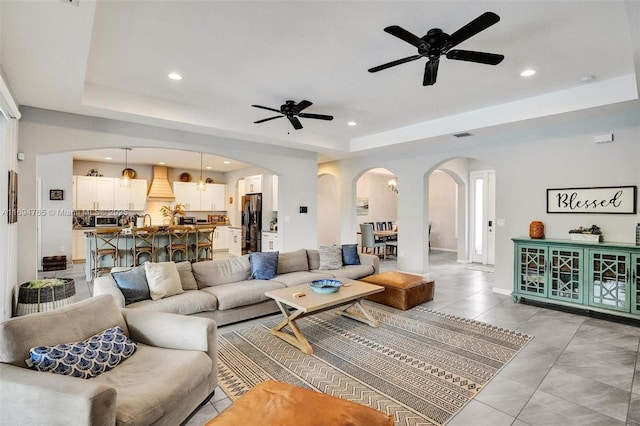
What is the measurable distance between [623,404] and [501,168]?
12.6 ft

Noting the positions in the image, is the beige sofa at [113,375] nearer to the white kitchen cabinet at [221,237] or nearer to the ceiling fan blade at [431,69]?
the ceiling fan blade at [431,69]

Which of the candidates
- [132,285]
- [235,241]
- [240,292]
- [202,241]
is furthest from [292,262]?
[235,241]

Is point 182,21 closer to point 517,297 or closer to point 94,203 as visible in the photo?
point 517,297

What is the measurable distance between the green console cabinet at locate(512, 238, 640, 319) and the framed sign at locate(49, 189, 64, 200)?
934 cm

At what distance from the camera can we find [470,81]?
3.71 m

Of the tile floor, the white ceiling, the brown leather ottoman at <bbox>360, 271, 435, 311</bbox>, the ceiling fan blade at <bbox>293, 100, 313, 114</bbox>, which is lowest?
the tile floor

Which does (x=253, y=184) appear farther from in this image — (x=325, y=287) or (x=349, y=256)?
(x=325, y=287)

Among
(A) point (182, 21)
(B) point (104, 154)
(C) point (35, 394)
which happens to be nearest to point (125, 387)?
(C) point (35, 394)

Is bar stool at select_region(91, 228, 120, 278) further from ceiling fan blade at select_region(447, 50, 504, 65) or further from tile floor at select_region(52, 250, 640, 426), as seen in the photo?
ceiling fan blade at select_region(447, 50, 504, 65)

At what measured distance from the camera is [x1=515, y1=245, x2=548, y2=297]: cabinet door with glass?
460 centimetres

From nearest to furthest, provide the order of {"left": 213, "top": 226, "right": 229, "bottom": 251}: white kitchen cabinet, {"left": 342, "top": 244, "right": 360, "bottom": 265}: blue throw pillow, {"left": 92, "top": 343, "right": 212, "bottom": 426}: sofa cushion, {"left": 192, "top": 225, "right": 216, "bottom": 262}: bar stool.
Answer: {"left": 92, "top": 343, "right": 212, "bottom": 426}: sofa cushion → {"left": 342, "top": 244, "right": 360, "bottom": 265}: blue throw pillow → {"left": 192, "top": 225, "right": 216, "bottom": 262}: bar stool → {"left": 213, "top": 226, "right": 229, "bottom": 251}: white kitchen cabinet

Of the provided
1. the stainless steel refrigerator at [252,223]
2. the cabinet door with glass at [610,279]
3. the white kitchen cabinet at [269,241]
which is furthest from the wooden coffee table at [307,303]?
the stainless steel refrigerator at [252,223]

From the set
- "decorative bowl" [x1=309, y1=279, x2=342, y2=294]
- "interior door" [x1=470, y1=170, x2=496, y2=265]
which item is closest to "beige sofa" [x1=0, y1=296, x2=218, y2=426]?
"decorative bowl" [x1=309, y1=279, x2=342, y2=294]

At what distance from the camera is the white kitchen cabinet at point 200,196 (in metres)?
9.87
